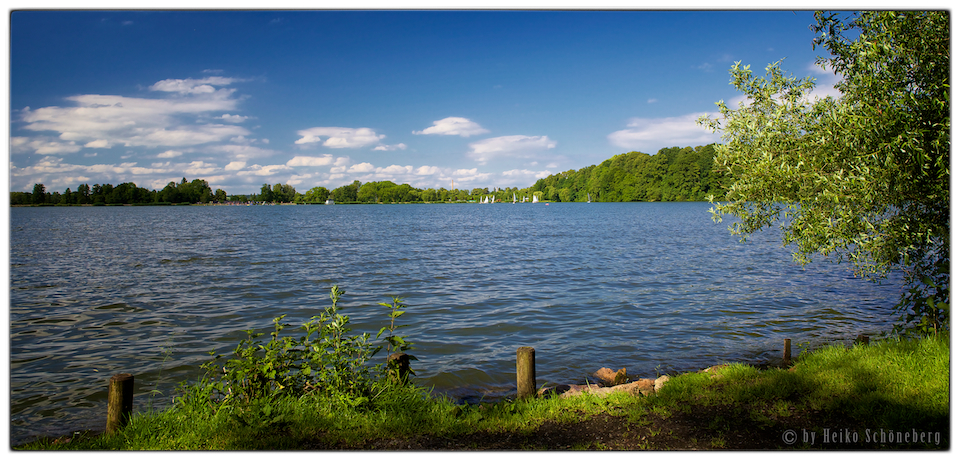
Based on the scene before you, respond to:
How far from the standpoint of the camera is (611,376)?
407 inches

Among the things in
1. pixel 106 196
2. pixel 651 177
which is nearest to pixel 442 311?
pixel 106 196

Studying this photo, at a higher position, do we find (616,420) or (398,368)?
(398,368)

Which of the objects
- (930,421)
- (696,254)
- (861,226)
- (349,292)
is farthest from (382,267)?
(930,421)

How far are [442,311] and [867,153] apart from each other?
1246 centimetres

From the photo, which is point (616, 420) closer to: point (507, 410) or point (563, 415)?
point (563, 415)

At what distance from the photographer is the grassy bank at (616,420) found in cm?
556

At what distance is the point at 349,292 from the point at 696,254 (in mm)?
23884

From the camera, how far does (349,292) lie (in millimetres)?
20125

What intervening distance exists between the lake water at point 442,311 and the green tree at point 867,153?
13.5ft

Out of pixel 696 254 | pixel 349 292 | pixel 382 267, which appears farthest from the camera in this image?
pixel 696 254

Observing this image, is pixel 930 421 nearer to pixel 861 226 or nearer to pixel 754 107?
pixel 861 226

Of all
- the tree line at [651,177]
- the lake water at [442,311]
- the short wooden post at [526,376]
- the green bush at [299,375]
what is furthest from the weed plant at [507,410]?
the tree line at [651,177]

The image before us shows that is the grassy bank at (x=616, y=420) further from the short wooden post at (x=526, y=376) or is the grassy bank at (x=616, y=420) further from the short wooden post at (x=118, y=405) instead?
the short wooden post at (x=526, y=376)

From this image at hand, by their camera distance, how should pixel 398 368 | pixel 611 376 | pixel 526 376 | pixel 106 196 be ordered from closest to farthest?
pixel 398 368, pixel 526 376, pixel 611 376, pixel 106 196
